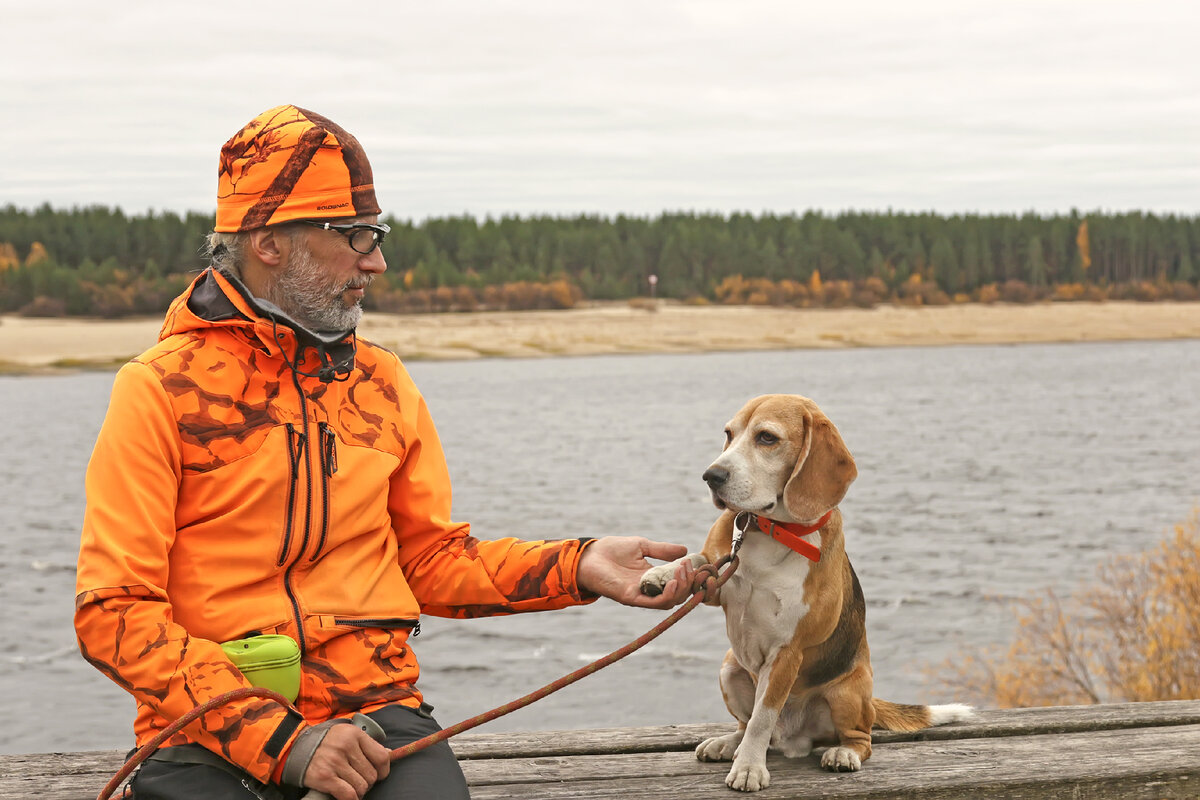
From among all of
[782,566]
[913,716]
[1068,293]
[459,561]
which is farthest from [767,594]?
[1068,293]

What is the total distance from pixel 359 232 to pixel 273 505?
794 mm

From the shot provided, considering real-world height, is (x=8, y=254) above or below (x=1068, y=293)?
above

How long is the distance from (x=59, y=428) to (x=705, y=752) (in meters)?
43.2

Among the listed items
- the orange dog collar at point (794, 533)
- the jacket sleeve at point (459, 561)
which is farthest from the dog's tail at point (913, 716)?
the jacket sleeve at point (459, 561)

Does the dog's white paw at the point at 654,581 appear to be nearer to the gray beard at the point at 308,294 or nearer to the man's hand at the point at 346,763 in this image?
the man's hand at the point at 346,763

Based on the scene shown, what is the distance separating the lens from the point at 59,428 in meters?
42.7

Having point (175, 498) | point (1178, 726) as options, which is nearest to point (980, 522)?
point (1178, 726)

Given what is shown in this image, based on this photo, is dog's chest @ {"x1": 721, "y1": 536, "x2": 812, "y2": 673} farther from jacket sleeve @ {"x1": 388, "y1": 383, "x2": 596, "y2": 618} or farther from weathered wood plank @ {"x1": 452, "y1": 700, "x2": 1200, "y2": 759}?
weathered wood plank @ {"x1": 452, "y1": 700, "x2": 1200, "y2": 759}

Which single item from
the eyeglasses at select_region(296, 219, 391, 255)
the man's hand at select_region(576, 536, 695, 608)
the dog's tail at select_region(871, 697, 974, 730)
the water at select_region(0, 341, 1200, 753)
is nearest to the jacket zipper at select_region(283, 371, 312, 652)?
the eyeglasses at select_region(296, 219, 391, 255)

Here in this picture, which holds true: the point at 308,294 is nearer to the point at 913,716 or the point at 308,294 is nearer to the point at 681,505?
the point at 913,716

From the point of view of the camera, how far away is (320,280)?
11.0 ft

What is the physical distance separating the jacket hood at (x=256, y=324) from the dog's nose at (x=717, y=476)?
3.59 ft

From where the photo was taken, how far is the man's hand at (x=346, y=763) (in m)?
2.90

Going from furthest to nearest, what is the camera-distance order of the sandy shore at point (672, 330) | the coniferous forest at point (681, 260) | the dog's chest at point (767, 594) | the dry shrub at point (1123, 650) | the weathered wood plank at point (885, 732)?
the coniferous forest at point (681, 260)
the sandy shore at point (672, 330)
the dry shrub at point (1123, 650)
the weathered wood plank at point (885, 732)
the dog's chest at point (767, 594)
